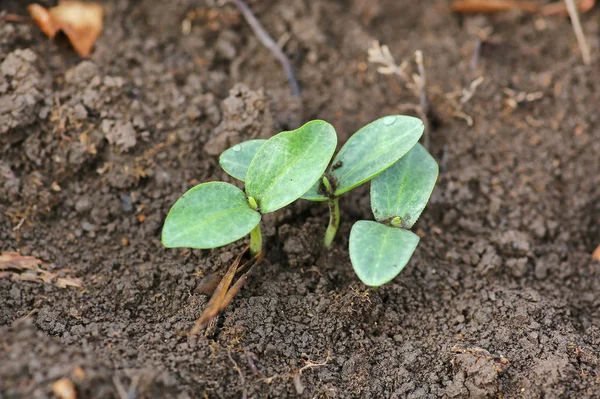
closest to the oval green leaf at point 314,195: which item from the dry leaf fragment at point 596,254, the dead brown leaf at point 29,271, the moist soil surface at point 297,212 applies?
the moist soil surface at point 297,212

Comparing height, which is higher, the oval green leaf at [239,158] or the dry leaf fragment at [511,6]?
the oval green leaf at [239,158]

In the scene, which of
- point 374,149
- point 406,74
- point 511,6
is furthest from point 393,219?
point 511,6

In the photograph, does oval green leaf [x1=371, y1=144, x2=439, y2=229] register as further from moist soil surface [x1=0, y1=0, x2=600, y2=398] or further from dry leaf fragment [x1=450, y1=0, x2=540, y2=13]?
dry leaf fragment [x1=450, y1=0, x2=540, y2=13]

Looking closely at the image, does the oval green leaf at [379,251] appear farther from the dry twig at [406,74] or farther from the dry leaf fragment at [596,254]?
the dry leaf fragment at [596,254]

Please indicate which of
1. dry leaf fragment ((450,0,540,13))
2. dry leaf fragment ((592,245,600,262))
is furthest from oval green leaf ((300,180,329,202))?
dry leaf fragment ((450,0,540,13))

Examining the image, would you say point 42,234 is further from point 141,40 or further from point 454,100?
point 454,100

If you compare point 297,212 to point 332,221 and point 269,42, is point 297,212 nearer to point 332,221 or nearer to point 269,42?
point 332,221
